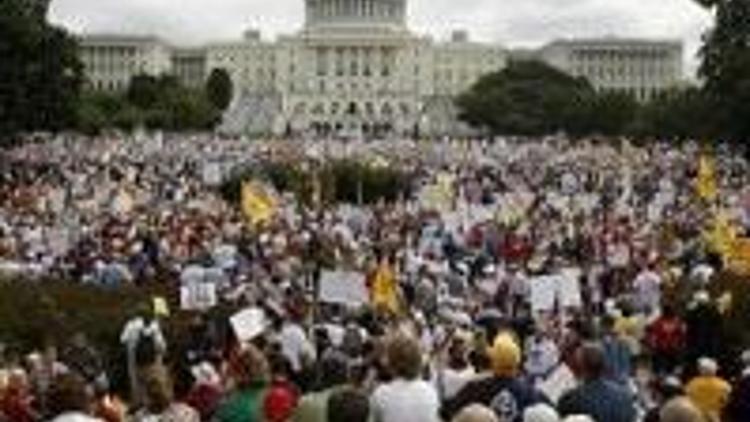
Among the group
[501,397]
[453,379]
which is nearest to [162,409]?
[501,397]

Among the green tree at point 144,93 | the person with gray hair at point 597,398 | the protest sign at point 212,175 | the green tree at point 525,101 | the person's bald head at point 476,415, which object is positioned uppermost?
the person's bald head at point 476,415

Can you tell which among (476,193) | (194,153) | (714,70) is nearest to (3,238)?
(476,193)

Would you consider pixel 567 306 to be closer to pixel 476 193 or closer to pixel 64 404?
pixel 64 404

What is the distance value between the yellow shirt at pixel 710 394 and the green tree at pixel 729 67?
56.1 m

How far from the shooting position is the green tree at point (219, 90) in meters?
→ 184

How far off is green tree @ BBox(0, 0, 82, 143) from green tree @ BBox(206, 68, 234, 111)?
101039 millimetres

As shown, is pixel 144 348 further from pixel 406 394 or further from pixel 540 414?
pixel 540 414

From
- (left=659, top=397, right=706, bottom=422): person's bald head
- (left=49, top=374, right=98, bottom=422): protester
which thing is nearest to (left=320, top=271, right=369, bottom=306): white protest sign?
(left=49, top=374, right=98, bottom=422): protester

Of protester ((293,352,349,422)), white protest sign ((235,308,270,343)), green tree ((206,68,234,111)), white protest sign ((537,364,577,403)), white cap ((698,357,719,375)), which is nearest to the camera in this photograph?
protester ((293,352,349,422))

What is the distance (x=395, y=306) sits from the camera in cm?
2191

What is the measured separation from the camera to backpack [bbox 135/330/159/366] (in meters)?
20.3

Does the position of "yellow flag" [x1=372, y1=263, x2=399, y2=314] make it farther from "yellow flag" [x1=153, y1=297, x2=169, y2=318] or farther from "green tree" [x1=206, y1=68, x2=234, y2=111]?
"green tree" [x1=206, y1=68, x2=234, y2=111]

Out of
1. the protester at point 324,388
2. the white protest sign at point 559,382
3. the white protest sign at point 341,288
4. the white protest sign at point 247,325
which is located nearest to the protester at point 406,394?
the protester at point 324,388

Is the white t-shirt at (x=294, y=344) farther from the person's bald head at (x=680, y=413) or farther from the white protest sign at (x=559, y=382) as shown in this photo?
the person's bald head at (x=680, y=413)
